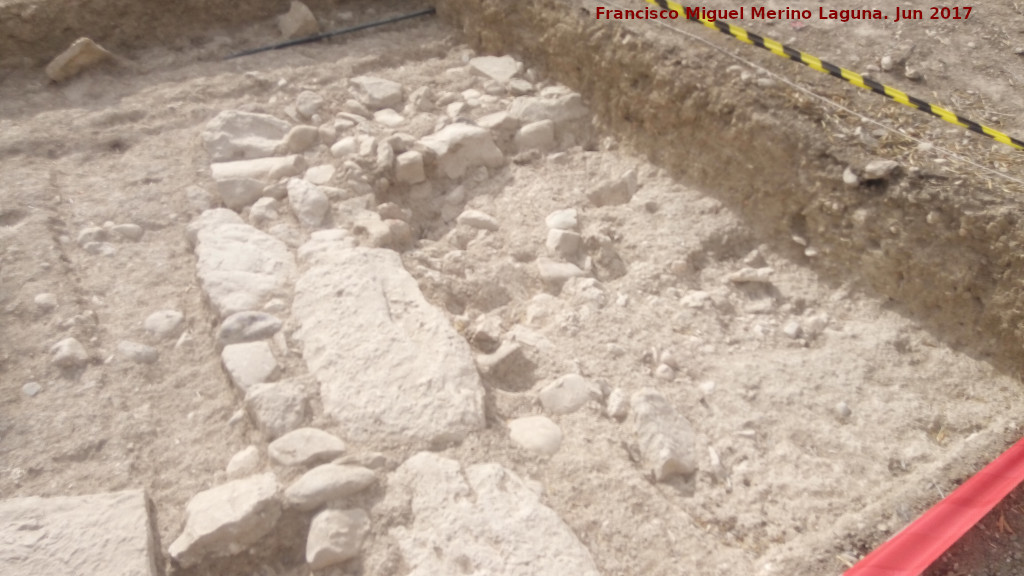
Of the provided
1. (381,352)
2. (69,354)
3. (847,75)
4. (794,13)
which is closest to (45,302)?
(69,354)

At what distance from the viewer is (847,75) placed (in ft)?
9.37

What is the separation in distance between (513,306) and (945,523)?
1475mm

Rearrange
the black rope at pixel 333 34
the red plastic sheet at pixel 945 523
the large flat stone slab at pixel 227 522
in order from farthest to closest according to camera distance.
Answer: the black rope at pixel 333 34
the large flat stone slab at pixel 227 522
the red plastic sheet at pixel 945 523

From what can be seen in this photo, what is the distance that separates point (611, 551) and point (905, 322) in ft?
4.65

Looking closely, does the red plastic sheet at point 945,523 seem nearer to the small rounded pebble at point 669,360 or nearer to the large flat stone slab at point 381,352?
the small rounded pebble at point 669,360

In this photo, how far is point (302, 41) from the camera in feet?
13.3

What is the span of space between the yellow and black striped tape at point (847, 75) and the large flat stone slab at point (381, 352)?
1.67 meters

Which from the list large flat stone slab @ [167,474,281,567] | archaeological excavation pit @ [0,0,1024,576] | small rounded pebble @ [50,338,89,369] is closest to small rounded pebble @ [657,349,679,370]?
archaeological excavation pit @ [0,0,1024,576]

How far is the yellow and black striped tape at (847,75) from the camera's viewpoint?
8.57ft

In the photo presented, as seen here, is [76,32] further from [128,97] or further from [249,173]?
[249,173]

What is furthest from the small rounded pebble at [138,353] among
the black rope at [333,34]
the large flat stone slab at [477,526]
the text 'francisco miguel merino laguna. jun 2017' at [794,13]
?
the text 'francisco miguel merino laguna. jun 2017' at [794,13]

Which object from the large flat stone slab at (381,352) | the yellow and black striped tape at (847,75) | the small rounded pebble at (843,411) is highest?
the yellow and black striped tape at (847,75)

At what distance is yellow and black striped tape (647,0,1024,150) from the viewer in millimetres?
2611

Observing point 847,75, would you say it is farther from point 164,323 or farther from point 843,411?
point 164,323
